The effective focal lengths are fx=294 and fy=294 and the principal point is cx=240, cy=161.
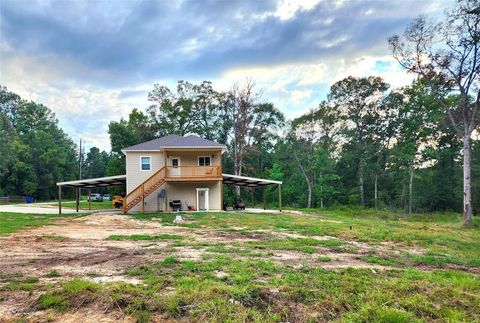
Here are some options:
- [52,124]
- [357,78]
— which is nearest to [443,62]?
[357,78]

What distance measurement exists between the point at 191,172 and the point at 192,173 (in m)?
0.11

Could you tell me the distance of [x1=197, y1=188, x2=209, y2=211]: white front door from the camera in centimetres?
2286

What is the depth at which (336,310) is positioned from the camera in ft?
12.0

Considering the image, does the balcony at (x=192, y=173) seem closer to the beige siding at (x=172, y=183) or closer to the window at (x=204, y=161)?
the beige siding at (x=172, y=183)

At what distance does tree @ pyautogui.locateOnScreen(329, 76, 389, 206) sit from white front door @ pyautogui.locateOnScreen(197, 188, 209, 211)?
20034 millimetres

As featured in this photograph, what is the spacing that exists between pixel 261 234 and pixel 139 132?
2893 cm

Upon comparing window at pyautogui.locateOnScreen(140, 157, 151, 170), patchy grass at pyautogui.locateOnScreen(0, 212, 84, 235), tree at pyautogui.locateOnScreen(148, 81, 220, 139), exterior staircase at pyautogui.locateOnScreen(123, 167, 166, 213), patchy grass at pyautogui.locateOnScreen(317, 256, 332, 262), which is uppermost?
tree at pyautogui.locateOnScreen(148, 81, 220, 139)

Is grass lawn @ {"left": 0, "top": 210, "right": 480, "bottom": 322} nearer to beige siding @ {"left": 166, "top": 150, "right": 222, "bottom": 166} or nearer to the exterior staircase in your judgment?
the exterior staircase

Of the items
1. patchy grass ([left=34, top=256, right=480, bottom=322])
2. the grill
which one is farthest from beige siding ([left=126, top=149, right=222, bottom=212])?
patchy grass ([left=34, top=256, right=480, bottom=322])

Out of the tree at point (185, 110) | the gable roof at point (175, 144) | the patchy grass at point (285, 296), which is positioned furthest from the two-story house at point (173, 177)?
the patchy grass at point (285, 296)

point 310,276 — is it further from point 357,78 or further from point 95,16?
point 357,78

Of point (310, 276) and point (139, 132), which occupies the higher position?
point (139, 132)

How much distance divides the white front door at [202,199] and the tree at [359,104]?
20.0 m

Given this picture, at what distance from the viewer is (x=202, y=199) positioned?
2309 cm
